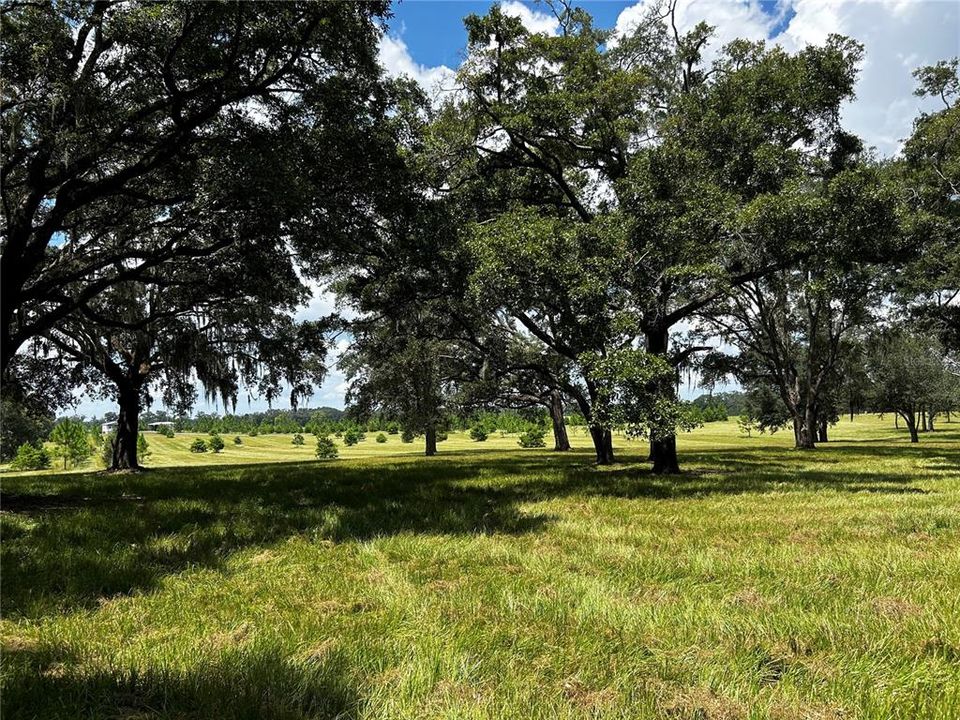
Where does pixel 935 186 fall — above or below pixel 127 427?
above

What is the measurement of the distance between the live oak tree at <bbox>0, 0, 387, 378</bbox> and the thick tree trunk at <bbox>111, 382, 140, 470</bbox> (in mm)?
13425

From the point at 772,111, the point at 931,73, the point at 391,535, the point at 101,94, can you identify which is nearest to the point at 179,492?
the point at 391,535

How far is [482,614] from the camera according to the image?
4504mm

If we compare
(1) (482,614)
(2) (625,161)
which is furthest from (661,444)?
(1) (482,614)

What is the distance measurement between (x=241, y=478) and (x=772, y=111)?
19182 millimetres

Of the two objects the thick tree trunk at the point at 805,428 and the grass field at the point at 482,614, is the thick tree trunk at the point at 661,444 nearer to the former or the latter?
the grass field at the point at 482,614

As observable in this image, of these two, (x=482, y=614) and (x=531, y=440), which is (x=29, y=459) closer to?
(x=531, y=440)

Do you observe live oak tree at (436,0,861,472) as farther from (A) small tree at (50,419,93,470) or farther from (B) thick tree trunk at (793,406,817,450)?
(A) small tree at (50,419,93,470)

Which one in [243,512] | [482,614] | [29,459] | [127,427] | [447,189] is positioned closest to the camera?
[482,614]

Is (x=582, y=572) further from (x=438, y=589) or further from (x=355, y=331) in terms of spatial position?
(x=355, y=331)

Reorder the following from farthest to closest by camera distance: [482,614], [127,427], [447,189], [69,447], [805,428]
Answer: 1. [69,447]
2. [805,428]
3. [127,427]
4. [447,189]
5. [482,614]

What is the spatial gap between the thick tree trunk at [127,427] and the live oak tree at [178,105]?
13.4m

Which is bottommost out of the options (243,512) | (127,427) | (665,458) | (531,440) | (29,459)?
(531,440)

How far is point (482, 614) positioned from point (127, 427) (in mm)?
27694
